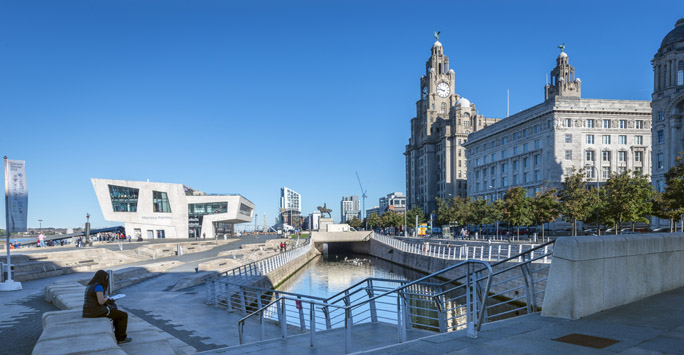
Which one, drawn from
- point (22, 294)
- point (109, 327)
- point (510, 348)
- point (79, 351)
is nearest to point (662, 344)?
point (510, 348)

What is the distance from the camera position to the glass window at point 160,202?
85625 millimetres

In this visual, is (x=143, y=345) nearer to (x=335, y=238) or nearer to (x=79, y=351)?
(x=79, y=351)

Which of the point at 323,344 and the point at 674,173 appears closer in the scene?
the point at 323,344

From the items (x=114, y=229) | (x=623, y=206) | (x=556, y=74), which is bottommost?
(x=114, y=229)

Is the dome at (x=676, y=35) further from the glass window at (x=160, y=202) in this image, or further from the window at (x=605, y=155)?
the glass window at (x=160, y=202)

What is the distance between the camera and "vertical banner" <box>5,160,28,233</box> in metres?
20.4

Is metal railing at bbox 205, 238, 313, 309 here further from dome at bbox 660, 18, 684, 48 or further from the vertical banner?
dome at bbox 660, 18, 684, 48

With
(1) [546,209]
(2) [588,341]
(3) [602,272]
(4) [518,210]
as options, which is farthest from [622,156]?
(2) [588,341]

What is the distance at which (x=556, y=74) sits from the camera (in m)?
121

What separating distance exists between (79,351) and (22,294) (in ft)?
49.5

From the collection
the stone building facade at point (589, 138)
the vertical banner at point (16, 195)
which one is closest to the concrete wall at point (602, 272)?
the vertical banner at point (16, 195)

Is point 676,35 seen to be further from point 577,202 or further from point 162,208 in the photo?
point 162,208

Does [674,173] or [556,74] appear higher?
[556,74]

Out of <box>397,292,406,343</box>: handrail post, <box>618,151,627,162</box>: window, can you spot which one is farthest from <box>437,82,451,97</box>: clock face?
<box>397,292,406,343</box>: handrail post
